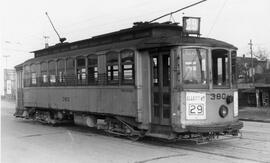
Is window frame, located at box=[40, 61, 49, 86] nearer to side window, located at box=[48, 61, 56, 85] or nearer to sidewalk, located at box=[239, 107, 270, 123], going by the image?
side window, located at box=[48, 61, 56, 85]

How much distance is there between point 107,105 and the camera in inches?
503

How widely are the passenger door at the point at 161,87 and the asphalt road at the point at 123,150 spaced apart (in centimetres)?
82

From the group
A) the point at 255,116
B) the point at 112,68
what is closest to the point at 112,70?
the point at 112,68

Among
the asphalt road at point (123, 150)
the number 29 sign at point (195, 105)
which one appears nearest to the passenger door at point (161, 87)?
the number 29 sign at point (195, 105)

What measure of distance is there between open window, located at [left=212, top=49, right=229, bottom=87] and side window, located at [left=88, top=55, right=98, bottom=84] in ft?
14.1

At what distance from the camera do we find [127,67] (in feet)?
38.8

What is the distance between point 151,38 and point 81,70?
3.80 m

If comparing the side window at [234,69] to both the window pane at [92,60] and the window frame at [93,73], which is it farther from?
the window pane at [92,60]

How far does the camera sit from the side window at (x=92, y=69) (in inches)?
524

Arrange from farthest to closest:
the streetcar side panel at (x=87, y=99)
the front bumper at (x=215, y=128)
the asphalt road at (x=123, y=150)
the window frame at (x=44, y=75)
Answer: the window frame at (x=44, y=75) < the streetcar side panel at (x=87, y=99) < the front bumper at (x=215, y=128) < the asphalt road at (x=123, y=150)

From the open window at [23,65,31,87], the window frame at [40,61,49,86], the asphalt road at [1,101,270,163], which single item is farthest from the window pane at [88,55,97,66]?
the open window at [23,65,31,87]

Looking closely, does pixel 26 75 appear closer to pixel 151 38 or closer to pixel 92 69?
pixel 92 69

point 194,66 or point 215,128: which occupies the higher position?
point 194,66

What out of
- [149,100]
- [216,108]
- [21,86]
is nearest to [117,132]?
[149,100]
